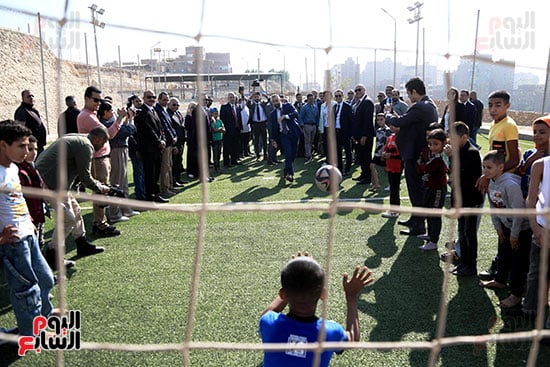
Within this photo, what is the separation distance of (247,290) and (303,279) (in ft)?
7.24

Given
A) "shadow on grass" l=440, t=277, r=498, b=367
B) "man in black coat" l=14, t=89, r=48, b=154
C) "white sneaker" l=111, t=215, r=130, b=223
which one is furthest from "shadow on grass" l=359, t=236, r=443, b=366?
"man in black coat" l=14, t=89, r=48, b=154

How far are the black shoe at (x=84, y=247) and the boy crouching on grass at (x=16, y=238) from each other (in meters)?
1.90

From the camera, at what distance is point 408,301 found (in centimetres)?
356

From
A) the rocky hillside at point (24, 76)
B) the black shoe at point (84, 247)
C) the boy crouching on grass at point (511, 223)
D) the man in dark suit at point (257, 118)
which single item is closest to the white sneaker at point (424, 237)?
the boy crouching on grass at point (511, 223)

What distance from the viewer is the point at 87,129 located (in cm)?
486

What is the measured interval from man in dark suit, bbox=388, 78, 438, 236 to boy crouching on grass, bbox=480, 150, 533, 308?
1.54 m

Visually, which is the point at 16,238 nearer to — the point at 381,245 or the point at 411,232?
the point at 381,245

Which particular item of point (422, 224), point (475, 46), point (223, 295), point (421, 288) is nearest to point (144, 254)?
point (223, 295)

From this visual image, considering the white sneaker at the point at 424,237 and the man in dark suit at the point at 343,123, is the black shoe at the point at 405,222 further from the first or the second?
the man in dark suit at the point at 343,123

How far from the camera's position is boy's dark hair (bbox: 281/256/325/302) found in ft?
5.66

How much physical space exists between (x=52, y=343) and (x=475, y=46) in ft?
11.4

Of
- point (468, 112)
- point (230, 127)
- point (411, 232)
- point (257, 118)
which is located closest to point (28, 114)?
point (230, 127)

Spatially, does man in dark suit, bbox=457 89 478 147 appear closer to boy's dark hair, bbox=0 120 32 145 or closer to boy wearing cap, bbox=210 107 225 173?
boy wearing cap, bbox=210 107 225 173

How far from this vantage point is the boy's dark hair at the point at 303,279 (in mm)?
1726
